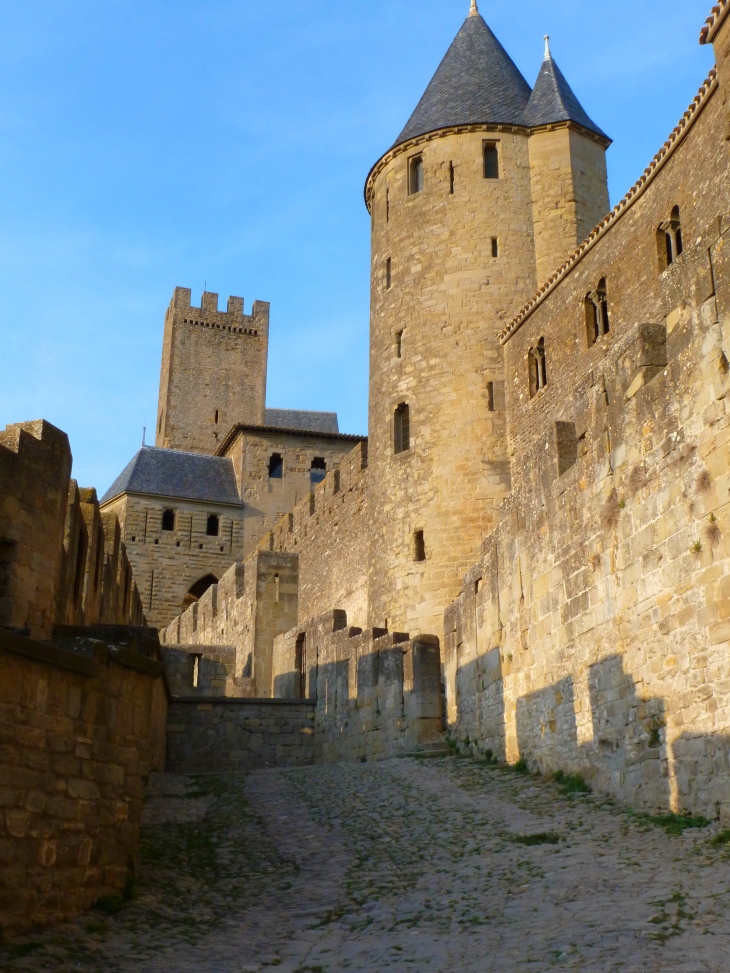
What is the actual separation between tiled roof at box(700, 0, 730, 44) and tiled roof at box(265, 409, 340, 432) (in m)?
37.7

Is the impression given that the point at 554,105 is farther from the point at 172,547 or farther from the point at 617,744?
the point at 172,547

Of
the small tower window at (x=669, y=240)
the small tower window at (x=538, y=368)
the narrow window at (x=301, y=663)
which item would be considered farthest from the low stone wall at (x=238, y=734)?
the small tower window at (x=669, y=240)

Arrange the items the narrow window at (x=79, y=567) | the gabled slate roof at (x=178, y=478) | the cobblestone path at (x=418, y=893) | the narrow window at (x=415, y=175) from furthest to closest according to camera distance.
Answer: the gabled slate roof at (x=178, y=478) → the narrow window at (x=415, y=175) → the narrow window at (x=79, y=567) → the cobblestone path at (x=418, y=893)

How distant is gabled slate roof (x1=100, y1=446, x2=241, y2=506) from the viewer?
40.4 meters

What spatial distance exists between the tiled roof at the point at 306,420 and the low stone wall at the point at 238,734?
31.7 meters

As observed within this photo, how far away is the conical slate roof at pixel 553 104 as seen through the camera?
811 inches

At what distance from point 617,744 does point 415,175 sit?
546 inches

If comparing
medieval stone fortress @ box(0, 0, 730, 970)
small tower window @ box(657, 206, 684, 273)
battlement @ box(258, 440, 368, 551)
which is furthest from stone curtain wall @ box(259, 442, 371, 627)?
small tower window @ box(657, 206, 684, 273)

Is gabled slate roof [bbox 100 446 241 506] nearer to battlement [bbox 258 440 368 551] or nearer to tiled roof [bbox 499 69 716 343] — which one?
battlement [bbox 258 440 368 551]

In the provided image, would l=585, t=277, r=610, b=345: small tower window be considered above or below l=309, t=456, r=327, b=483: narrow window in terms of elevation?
below

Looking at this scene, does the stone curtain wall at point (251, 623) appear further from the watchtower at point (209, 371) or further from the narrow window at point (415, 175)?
the watchtower at point (209, 371)

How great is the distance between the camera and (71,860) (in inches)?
267

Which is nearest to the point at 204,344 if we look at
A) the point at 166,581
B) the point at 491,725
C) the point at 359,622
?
the point at 166,581

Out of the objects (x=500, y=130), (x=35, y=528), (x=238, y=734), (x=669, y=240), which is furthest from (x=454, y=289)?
(x=35, y=528)
